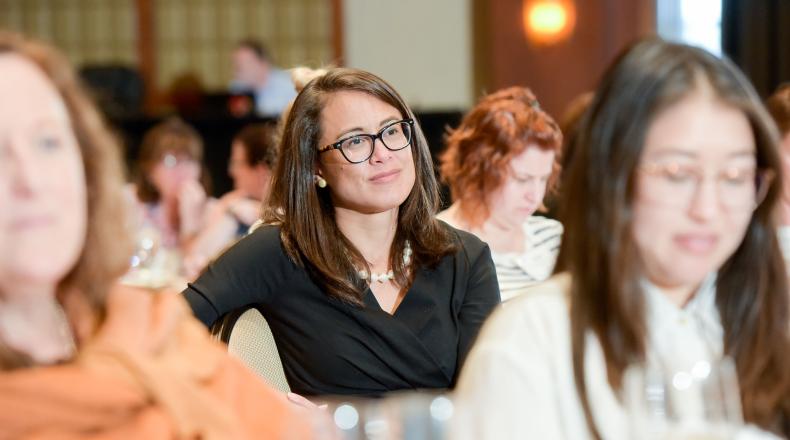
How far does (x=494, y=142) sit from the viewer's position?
3.15 m

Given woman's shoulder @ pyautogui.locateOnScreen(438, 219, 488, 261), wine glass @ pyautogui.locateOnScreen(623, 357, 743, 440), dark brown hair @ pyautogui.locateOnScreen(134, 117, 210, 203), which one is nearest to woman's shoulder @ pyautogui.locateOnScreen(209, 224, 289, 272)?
woman's shoulder @ pyautogui.locateOnScreen(438, 219, 488, 261)

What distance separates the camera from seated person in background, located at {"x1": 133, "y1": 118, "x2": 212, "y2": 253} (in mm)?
5672

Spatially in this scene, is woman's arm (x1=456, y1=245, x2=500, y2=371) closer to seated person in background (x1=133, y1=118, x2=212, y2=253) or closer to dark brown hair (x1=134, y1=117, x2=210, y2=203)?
seated person in background (x1=133, y1=118, x2=212, y2=253)

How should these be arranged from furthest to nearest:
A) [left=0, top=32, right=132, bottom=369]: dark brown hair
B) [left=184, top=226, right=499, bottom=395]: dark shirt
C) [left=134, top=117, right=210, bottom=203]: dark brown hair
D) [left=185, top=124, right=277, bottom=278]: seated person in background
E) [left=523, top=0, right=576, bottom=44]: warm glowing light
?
[left=523, top=0, right=576, bottom=44]: warm glowing light, [left=134, top=117, right=210, bottom=203]: dark brown hair, [left=185, top=124, right=277, bottom=278]: seated person in background, [left=184, top=226, right=499, bottom=395]: dark shirt, [left=0, top=32, right=132, bottom=369]: dark brown hair

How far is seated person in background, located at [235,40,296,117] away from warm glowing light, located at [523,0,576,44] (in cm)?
207

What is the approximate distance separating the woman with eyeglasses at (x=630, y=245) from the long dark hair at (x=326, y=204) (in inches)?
41.5

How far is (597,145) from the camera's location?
1.36m

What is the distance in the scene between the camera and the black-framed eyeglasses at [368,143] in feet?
8.08

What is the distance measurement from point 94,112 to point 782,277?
925 millimetres

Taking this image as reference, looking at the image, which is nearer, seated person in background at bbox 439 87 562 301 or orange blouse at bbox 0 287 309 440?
orange blouse at bbox 0 287 309 440

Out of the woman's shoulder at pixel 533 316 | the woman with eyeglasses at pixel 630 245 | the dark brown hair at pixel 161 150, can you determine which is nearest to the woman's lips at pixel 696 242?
the woman with eyeglasses at pixel 630 245

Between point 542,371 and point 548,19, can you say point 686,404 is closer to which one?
point 542,371

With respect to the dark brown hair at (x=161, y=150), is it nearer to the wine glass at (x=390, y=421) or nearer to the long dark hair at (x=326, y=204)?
the long dark hair at (x=326, y=204)

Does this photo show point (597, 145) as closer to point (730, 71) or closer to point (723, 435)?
point (730, 71)
